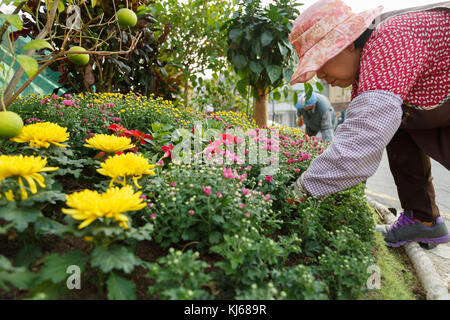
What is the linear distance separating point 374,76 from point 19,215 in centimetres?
138

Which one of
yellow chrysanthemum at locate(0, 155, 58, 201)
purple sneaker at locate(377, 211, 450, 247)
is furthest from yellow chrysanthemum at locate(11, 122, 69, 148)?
purple sneaker at locate(377, 211, 450, 247)

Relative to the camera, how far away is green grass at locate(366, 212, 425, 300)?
1107 mm

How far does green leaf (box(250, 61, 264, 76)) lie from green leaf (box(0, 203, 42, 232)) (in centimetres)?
284

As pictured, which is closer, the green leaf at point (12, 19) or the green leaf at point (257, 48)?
the green leaf at point (12, 19)

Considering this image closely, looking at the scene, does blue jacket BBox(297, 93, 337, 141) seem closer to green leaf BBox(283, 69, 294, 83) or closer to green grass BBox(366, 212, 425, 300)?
green leaf BBox(283, 69, 294, 83)

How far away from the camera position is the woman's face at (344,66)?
1442mm

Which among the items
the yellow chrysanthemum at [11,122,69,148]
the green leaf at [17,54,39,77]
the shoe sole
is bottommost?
the shoe sole

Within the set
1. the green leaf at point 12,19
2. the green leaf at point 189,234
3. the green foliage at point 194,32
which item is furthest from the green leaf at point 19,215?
the green foliage at point 194,32

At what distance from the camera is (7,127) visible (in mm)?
942

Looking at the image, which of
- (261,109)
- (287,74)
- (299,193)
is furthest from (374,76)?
(261,109)

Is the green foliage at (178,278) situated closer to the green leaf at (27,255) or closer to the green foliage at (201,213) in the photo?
the green foliage at (201,213)

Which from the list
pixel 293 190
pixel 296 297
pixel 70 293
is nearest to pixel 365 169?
pixel 293 190

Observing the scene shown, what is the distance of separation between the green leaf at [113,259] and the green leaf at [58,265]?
85 mm

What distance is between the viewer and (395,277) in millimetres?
1311
